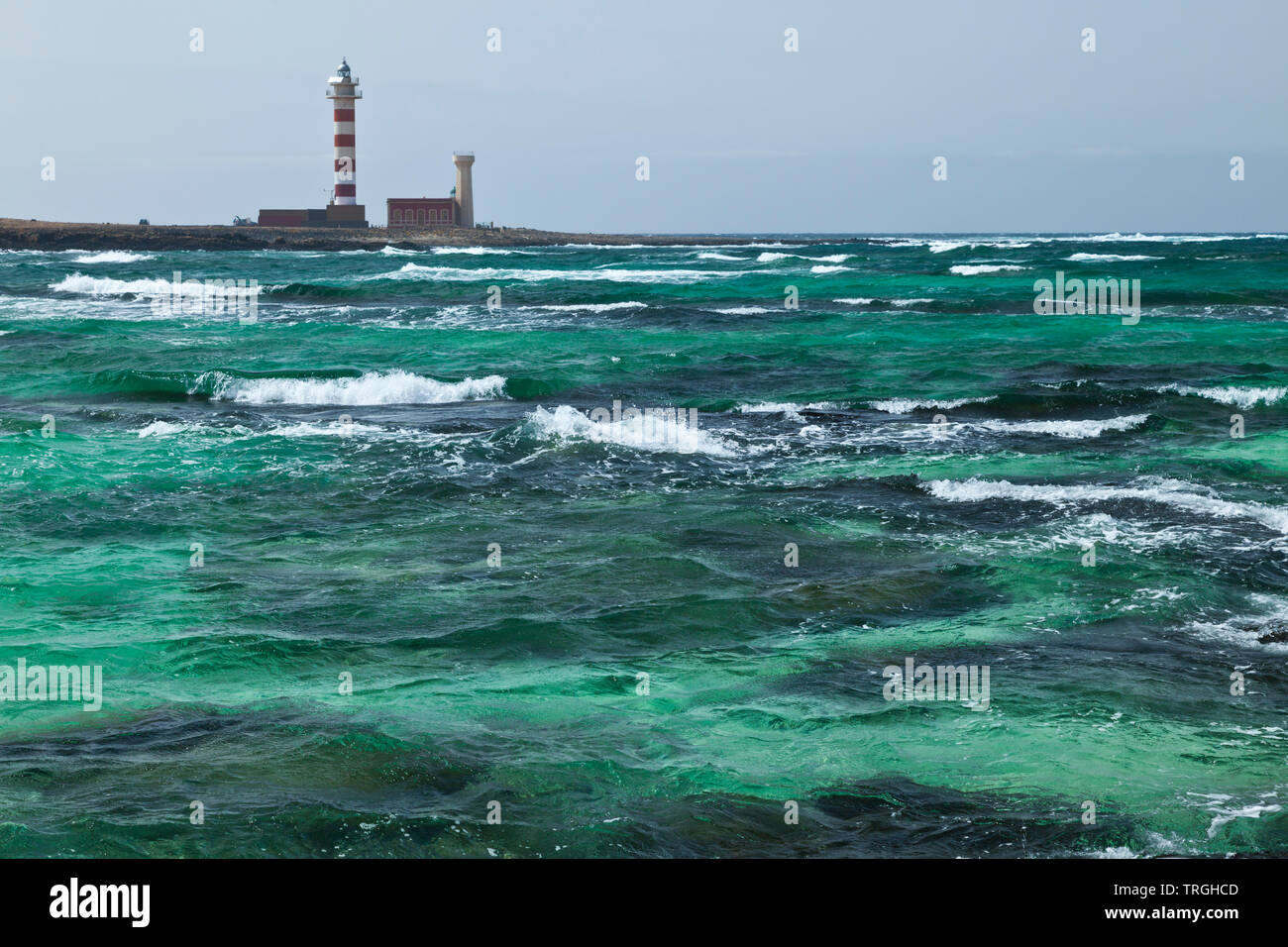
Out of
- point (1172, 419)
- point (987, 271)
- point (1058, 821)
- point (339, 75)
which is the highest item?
point (339, 75)

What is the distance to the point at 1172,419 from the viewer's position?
16.9 meters

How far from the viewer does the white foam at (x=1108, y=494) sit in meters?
11.4

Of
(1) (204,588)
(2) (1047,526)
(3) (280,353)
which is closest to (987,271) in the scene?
(3) (280,353)

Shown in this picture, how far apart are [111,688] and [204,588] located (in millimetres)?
2148

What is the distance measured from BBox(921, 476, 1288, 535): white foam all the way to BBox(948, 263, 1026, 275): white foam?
39.9 metres

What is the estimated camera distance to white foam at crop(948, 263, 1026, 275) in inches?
2014

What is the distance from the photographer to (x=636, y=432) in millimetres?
15859

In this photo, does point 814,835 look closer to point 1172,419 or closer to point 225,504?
point 225,504

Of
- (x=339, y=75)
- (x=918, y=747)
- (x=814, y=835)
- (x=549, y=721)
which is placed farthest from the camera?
(x=339, y=75)

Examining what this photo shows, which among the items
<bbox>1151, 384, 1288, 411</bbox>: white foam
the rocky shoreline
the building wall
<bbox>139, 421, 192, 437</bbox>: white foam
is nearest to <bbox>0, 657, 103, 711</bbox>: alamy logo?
<bbox>139, 421, 192, 437</bbox>: white foam

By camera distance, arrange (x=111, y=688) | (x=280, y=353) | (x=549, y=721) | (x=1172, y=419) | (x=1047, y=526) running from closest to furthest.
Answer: (x=549, y=721), (x=111, y=688), (x=1047, y=526), (x=1172, y=419), (x=280, y=353)

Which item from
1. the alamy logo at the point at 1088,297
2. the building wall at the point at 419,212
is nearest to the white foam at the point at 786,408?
the alamy logo at the point at 1088,297
